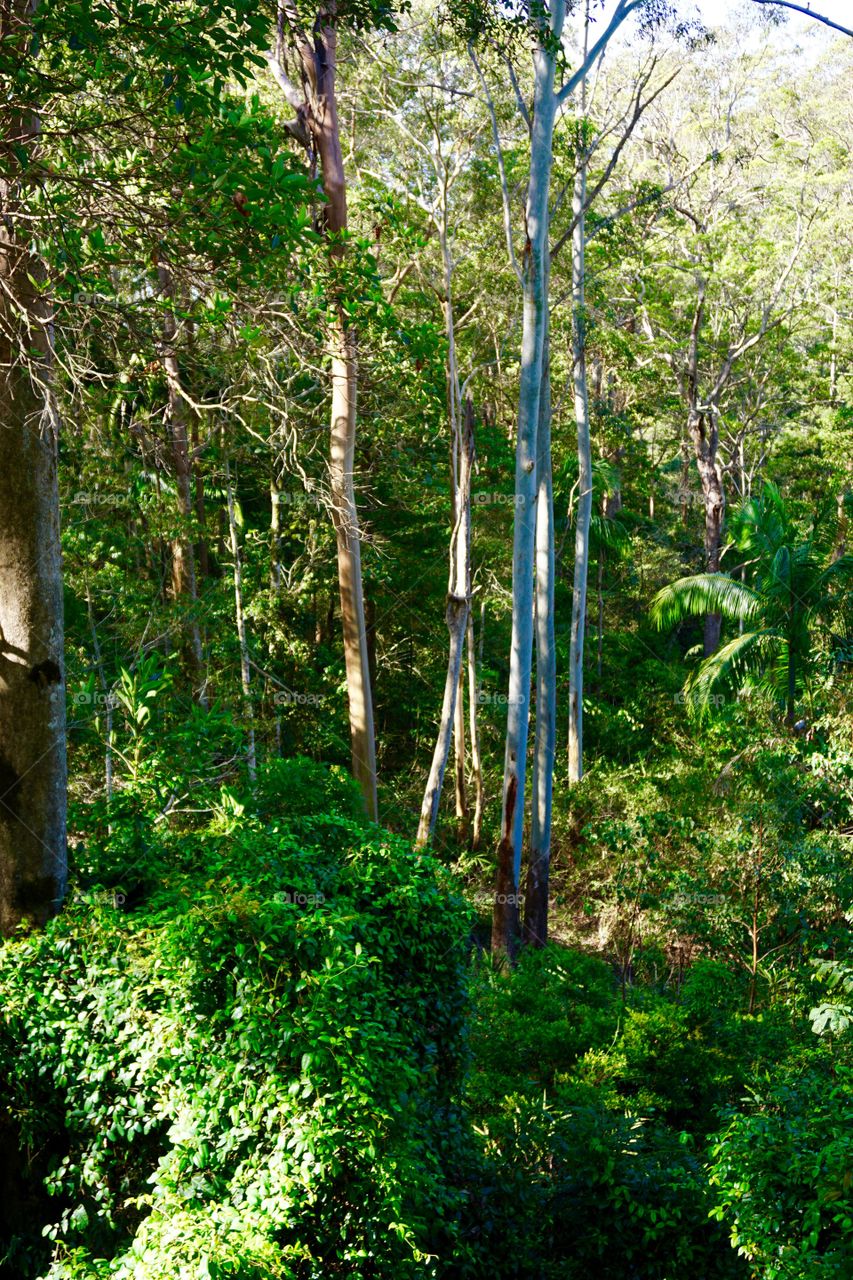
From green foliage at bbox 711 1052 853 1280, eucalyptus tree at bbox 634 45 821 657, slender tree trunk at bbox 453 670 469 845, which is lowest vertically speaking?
slender tree trunk at bbox 453 670 469 845

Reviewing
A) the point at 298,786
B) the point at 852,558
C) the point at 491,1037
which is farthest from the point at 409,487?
the point at 491,1037

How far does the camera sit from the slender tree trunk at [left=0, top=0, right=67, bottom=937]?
209 inches

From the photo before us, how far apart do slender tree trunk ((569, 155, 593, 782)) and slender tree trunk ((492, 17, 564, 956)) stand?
4.29 metres

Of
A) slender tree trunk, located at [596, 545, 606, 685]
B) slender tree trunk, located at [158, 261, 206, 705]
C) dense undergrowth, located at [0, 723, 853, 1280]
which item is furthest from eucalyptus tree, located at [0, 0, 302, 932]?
slender tree trunk, located at [596, 545, 606, 685]

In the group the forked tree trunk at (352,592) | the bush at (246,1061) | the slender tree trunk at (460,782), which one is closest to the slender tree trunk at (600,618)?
the slender tree trunk at (460,782)

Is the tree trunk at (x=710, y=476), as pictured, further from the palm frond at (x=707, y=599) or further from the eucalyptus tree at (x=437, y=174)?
the eucalyptus tree at (x=437, y=174)

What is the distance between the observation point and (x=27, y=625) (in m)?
5.39

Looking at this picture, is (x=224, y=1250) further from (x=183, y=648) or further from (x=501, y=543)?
(x=501, y=543)

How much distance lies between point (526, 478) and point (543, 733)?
3.39 meters

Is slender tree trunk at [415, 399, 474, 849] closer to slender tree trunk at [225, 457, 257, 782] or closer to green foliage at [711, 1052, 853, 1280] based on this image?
slender tree trunk at [225, 457, 257, 782]

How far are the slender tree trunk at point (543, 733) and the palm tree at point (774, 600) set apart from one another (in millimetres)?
2971

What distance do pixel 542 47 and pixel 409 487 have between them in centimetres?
750

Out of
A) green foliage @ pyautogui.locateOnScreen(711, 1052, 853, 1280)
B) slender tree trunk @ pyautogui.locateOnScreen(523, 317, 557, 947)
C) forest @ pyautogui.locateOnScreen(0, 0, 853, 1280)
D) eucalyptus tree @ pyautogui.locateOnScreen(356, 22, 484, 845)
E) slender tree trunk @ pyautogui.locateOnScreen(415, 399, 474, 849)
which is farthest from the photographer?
eucalyptus tree @ pyautogui.locateOnScreen(356, 22, 484, 845)

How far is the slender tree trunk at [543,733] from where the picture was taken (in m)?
12.8
